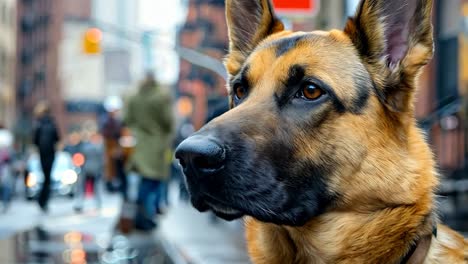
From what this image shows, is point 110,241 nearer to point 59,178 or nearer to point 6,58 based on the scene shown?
point 59,178

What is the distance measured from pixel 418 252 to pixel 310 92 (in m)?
0.76

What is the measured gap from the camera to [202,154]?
2.85 meters

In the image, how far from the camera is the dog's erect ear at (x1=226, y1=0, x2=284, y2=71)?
376cm

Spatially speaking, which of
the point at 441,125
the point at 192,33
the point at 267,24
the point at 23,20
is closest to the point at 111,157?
the point at 441,125

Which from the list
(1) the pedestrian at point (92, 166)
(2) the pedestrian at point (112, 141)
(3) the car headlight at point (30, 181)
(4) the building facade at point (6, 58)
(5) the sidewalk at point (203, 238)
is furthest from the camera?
(4) the building facade at point (6, 58)

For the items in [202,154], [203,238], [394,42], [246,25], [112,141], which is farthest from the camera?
[112,141]

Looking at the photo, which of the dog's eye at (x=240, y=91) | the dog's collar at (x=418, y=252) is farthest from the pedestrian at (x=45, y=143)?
the dog's collar at (x=418, y=252)

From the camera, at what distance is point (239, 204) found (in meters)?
2.97

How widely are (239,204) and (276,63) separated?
2.23 feet

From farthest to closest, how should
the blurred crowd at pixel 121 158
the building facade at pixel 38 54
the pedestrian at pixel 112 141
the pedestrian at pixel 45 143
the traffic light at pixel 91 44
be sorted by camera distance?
the building facade at pixel 38 54
the traffic light at pixel 91 44
the pedestrian at pixel 112 141
the pedestrian at pixel 45 143
the blurred crowd at pixel 121 158

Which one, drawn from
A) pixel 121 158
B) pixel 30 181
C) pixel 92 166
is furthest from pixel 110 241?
pixel 30 181

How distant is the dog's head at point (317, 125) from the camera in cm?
295

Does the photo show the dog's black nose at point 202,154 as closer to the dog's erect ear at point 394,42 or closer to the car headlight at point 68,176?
the dog's erect ear at point 394,42

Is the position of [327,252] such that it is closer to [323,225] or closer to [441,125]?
[323,225]
